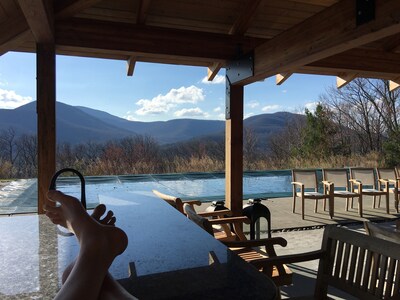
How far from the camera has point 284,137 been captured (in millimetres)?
16344

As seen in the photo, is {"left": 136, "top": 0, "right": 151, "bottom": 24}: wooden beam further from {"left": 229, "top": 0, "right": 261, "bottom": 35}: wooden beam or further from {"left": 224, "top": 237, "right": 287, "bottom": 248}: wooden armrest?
{"left": 224, "top": 237, "right": 287, "bottom": 248}: wooden armrest

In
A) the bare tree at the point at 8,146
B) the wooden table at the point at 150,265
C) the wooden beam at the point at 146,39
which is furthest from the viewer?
the bare tree at the point at 8,146

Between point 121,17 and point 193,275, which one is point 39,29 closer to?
point 121,17

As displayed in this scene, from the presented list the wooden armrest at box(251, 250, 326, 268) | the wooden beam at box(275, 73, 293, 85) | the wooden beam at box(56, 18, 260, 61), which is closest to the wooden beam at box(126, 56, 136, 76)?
the wooden beam at box(56, 18, 260, 61)

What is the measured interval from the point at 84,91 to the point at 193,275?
45.1 metres

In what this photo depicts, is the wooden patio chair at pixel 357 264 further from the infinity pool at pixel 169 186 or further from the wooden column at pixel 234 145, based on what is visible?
the infinity pool at pixel 169 186

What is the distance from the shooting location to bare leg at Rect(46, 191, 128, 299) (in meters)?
0.72

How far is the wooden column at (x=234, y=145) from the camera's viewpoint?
391 cm

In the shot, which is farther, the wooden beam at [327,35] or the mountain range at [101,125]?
the mountain range at [101,125]

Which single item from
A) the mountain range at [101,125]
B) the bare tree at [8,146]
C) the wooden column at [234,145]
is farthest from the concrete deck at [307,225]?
the mountain range at [101,125]

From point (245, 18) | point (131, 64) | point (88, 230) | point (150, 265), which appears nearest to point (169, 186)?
point (131, 64)

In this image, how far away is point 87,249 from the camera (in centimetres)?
81

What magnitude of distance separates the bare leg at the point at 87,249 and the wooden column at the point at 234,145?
9.89 feet

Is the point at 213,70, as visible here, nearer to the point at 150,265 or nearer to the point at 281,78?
the point at 281,78
